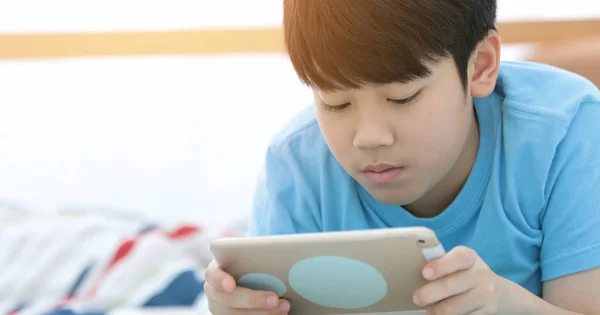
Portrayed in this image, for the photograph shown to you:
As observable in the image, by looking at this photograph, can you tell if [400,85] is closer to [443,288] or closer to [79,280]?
[443,288]

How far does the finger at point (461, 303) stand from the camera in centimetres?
81

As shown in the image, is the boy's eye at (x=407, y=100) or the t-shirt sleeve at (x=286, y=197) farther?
the t-shirt sleeve at (x=286, y=197)

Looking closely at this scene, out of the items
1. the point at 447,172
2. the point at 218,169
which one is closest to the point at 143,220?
the point at 218,169

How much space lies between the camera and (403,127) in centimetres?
87

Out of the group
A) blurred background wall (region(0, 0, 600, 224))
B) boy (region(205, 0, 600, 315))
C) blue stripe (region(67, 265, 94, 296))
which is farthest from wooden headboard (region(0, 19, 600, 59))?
boy (region(205, 0, 600, 315))

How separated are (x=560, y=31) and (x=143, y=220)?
1361 mm

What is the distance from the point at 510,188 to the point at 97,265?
0.83 m

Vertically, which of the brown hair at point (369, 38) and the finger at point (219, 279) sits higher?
the brown hair at point (369, 38)

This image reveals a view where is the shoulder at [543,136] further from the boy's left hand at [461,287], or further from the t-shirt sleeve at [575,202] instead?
the boy's left hand at [461,287]

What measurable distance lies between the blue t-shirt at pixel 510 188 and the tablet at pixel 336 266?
21 centimetres

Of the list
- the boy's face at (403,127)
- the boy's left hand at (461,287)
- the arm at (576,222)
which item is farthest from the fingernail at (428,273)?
the arm at (576,222)

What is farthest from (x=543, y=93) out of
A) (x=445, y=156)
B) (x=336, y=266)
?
(x=336, y=266)

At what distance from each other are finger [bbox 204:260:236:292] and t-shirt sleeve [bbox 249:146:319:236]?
21 centimetres

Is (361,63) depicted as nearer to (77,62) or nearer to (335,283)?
(335,283)
